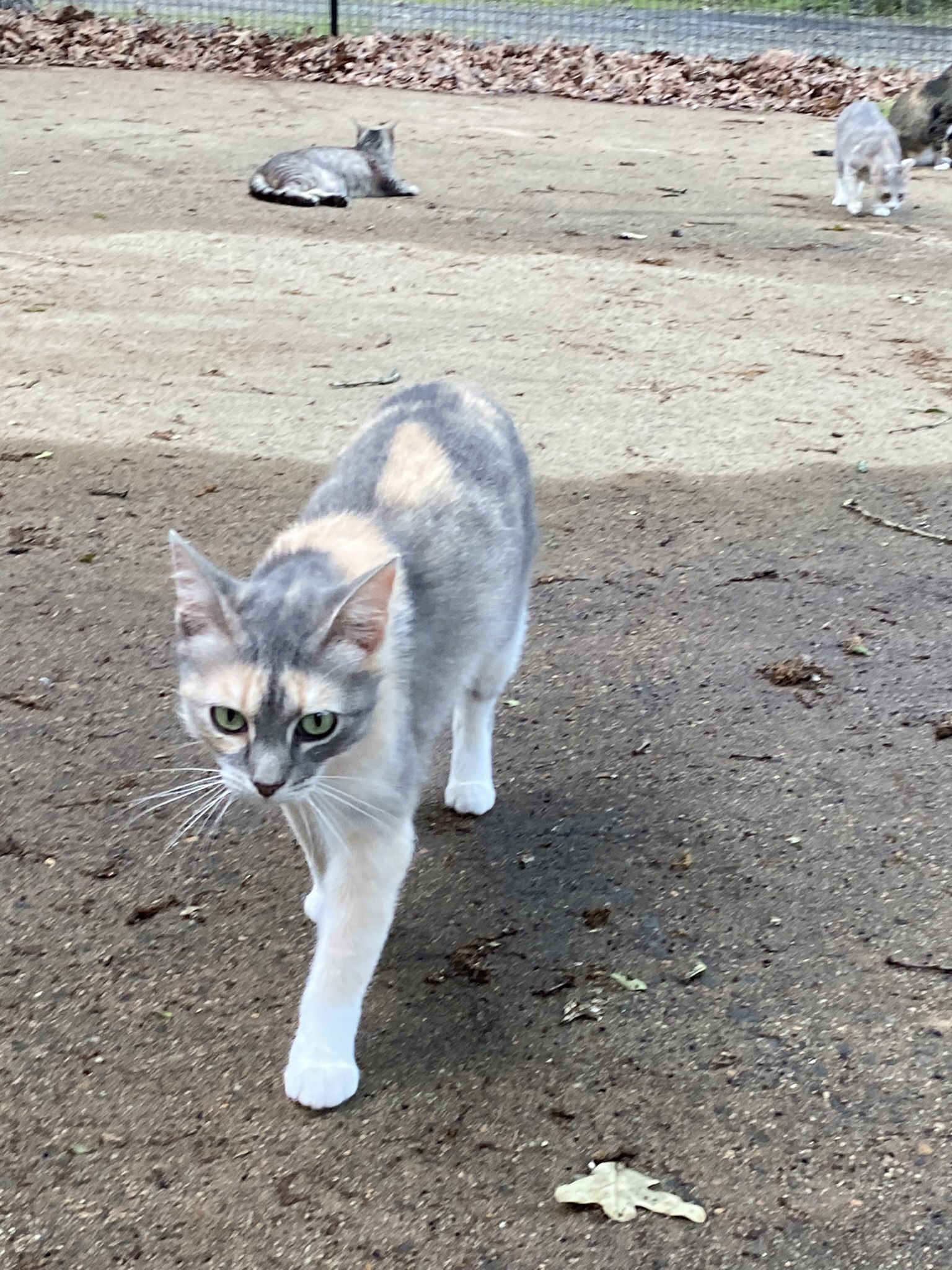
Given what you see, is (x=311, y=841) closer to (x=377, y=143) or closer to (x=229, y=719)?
(x=229, y=719)

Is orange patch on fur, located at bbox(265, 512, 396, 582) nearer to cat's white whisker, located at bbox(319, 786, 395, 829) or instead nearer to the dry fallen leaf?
cat's white whisker, located at bbox(319, 786, 395, 829)

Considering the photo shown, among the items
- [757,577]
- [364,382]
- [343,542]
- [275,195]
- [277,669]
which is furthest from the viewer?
[275,195]

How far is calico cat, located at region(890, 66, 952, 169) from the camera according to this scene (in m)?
12.5

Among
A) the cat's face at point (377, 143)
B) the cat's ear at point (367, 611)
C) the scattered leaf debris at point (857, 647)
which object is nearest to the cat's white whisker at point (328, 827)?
the cat's ear at point (367, 611)

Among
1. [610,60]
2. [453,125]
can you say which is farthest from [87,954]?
[610,60]

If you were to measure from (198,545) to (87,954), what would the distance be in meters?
2.30

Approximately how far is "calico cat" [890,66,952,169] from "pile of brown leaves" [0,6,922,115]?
6.68ft

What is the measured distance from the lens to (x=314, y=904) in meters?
3.08

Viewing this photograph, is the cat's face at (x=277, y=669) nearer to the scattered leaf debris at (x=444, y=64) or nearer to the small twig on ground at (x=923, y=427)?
the small twig on ground at (x=923, y=427)

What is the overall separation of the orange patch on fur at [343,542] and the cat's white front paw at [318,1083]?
3.24 feet

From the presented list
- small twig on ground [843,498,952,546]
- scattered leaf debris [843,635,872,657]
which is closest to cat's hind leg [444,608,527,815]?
scattered leaf debris [843,635,872,657]

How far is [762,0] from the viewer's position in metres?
→ 20.7

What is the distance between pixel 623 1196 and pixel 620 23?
1869 centimetres

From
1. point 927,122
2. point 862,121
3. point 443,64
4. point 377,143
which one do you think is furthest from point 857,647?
point 443,64
